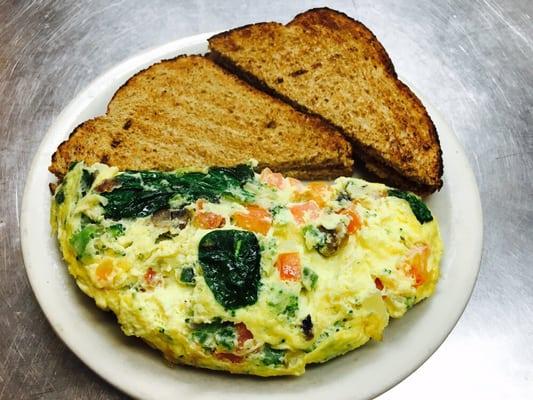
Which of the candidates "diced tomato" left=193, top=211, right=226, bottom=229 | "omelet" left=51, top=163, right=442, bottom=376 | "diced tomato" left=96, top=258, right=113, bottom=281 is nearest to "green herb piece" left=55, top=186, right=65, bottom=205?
"omelet" left=51, top=163, right=442, bottom=376

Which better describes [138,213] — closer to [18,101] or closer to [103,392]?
[103,392]

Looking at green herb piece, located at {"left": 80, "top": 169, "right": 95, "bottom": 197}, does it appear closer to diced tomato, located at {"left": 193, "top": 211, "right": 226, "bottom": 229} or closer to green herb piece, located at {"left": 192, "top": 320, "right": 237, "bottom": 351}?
diced tomato, located at {"left": 193, "top": 211, "right": 226, "bottom": 229}

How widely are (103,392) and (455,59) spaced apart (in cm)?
228

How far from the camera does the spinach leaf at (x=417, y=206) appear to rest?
6.83 ft

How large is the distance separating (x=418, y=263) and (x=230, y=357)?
2.07 feet

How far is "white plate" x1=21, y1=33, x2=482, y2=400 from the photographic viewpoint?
1914 millimetres

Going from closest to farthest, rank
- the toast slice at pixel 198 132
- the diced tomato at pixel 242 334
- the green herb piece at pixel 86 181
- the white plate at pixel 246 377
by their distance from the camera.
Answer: the diced tomato at pixel 242 334
the white plate at pixel 246 377
the green herb piece at pixel 86 181
the toast slice at pixel 198 132

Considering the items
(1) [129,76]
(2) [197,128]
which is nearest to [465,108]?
(2) [197,128]

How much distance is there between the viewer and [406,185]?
7.95 feet

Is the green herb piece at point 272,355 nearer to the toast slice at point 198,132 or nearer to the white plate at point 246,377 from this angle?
the white plate at point 246,377

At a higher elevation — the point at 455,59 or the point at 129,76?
the point at 455,59

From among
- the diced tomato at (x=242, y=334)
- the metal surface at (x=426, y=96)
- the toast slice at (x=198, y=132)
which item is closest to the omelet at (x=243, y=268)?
the diced tomato at (x=242, y=334)

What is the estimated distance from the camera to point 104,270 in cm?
185

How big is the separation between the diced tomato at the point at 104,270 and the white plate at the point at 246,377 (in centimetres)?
23
